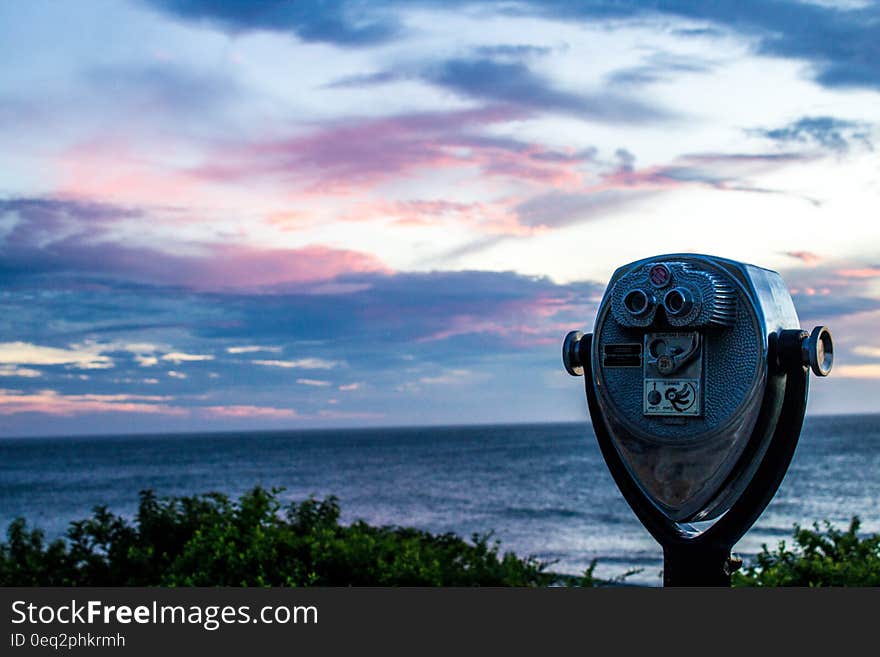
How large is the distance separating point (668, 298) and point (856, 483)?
52.2 metres

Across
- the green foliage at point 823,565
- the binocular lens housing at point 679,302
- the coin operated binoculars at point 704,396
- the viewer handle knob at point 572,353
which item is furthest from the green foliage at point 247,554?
the binocular lens housing at point 679,302

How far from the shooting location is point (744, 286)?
12.5 feet

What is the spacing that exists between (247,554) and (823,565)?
11.5ft

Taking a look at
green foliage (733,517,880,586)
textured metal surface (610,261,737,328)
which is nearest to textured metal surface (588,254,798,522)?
textured metal surface (610,261,737,328)

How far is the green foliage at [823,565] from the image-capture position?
5891 mm

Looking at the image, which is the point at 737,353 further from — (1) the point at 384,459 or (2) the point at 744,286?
(1) the point at 384,459

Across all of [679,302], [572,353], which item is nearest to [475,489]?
[572,353]

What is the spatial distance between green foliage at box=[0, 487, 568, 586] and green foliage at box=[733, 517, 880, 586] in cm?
120

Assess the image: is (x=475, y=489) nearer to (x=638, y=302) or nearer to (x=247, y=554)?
(x=247, y=554)

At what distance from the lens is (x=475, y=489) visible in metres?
54.2

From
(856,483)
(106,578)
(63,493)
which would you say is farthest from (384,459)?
(106,578)

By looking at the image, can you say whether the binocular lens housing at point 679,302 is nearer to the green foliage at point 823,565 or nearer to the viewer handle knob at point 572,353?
the viewer handle knob at point 572,353

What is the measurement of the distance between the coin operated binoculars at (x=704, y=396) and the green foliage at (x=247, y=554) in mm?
3050

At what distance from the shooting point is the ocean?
33.1 meters
